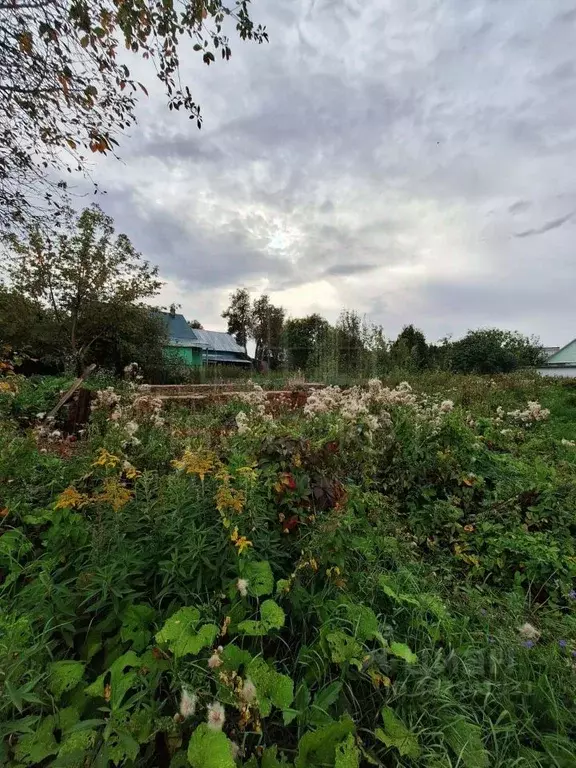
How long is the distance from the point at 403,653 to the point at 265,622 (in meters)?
0.47

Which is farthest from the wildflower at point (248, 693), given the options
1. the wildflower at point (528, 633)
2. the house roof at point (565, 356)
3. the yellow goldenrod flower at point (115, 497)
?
the house roof at point (565, 356)

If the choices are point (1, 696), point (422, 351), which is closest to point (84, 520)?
point (1, 696)

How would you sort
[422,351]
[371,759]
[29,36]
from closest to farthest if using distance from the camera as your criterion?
[371,759]
[29,36]
[422,351]

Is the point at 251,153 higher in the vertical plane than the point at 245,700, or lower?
higher

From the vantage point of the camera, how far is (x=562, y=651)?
1.56 m

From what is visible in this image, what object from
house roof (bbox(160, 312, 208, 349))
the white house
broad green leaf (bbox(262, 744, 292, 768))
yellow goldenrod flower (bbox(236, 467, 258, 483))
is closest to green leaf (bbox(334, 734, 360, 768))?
broad green leaf (bbox(262, 744, 292, 768))

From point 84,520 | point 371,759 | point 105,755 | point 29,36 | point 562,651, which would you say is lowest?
point 562,651

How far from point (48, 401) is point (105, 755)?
632 cm

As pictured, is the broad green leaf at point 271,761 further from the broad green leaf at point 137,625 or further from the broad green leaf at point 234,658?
the broad green leaf at point 137,625

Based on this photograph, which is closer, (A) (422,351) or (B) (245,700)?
(B) (245,700)

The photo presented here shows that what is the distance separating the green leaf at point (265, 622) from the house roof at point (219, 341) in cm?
3271

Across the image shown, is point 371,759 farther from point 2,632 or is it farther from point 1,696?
point 2,632

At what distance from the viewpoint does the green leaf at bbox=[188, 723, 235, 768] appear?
0.85 meters

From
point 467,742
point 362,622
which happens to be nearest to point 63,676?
point 362,622
